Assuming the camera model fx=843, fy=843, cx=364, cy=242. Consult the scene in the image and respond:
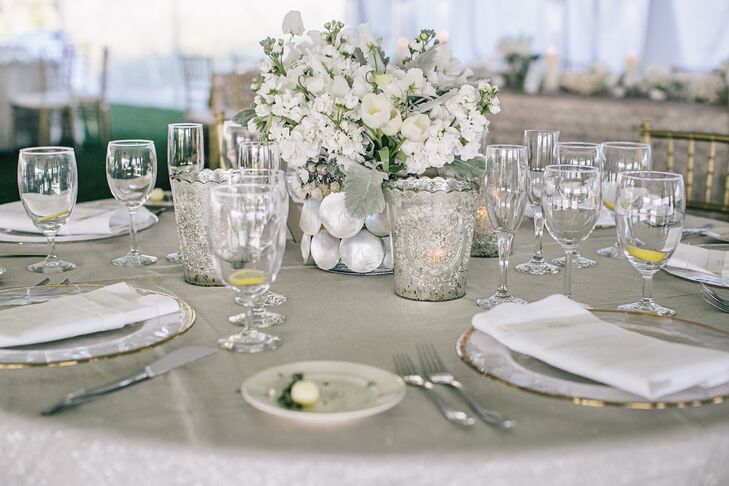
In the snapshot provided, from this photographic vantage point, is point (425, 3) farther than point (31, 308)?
Yes

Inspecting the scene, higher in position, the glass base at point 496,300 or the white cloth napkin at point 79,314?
the white cloth napkin at point 79,314

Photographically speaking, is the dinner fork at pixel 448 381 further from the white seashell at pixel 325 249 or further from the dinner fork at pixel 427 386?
the white seashell at pixel 325 249

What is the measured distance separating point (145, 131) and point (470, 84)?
958 centimetres

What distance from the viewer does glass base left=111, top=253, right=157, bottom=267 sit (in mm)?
1617

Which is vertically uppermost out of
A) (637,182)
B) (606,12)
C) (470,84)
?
(606,12)

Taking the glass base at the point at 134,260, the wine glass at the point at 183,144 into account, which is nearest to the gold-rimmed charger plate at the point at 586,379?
the glass base at the point at 134,260

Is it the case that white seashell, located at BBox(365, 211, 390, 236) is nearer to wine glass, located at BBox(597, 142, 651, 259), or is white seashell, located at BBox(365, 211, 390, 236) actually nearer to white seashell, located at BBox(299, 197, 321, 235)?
white seashell, located at BBox(299, 197, 321, 235)

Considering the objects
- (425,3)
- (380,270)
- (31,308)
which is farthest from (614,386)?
(425,3)

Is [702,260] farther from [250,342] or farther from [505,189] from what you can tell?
[250,342]

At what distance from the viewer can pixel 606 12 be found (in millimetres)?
7473

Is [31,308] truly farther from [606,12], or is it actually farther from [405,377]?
[606,12]

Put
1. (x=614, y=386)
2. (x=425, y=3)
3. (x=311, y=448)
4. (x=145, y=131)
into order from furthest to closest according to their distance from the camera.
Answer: (x=145, y=131) → (x=425, y=3) → (x=614, y=386) → (x=311, y=448)

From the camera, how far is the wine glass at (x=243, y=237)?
107 centimetres

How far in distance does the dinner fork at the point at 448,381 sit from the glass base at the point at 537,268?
506mm
